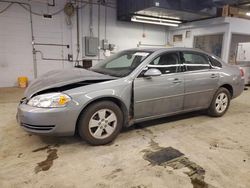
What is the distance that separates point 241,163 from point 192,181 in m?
0.72

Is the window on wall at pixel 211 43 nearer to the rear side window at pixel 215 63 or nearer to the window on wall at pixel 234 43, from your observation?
the window on wall at pixel 234 43

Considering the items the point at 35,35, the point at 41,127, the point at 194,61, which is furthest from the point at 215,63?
the point at 35,35

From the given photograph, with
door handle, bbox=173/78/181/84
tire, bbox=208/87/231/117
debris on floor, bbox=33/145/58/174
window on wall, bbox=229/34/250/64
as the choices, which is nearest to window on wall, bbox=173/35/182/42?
window on wall, bbox=229/34/250/64

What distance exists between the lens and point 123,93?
2469mm

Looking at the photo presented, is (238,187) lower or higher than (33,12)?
lower

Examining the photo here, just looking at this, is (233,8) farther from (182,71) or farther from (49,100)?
(49,100)

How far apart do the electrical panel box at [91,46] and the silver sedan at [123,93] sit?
403cm

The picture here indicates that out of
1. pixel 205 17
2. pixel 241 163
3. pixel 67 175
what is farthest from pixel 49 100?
pixel 205 17

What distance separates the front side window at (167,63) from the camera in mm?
2807

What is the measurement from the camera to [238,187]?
68.4 inches

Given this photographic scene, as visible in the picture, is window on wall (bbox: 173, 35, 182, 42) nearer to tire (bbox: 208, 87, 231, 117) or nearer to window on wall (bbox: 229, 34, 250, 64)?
window on wall (bbox: 229, 34, 250, 64)

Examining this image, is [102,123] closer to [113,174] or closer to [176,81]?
[113,174]

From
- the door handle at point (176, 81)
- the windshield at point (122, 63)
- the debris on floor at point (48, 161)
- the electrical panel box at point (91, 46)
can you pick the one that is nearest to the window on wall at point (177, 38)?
the electrical panel box at point (91, 46)

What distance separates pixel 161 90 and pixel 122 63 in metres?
0.83
